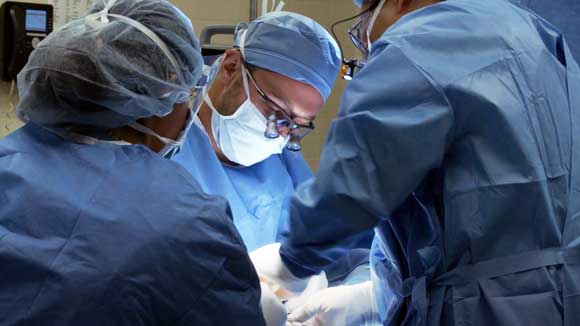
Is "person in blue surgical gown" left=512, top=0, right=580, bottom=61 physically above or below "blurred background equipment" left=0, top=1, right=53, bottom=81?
above

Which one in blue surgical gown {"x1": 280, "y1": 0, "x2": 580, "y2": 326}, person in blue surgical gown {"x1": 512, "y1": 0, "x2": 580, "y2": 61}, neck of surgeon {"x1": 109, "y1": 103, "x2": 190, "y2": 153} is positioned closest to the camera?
blue surgical gown {"x1": 280, "y1": 0, "x2": 580, "y2": 326}

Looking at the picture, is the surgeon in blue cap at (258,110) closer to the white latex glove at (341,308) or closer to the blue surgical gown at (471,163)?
the white latex glove at (341,308)

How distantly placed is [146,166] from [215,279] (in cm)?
23

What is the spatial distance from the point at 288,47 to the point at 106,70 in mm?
914

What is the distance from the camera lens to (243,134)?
2.02 metres

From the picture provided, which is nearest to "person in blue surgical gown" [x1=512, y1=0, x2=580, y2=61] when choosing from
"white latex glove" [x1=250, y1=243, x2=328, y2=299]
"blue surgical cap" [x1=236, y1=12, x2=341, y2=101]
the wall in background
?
"blue surgical cap" [x1=236, y1=12, x2=341, y2=101]

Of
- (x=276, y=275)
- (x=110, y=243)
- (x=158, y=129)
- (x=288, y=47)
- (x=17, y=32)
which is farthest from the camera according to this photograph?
(x=17, y=32)

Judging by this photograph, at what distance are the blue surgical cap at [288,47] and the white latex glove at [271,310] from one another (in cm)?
83

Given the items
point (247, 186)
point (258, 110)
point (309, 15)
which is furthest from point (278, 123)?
point (309, 15)

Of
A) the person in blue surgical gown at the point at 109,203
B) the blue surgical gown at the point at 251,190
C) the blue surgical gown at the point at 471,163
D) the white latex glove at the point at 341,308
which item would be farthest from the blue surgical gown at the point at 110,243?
the blue surgical gown at the point at 251,190

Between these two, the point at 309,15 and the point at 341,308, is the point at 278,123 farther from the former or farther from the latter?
the point at 309,15

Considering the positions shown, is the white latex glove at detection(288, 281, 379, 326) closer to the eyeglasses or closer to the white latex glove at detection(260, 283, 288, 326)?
the white latex glove at detection(260, 283, 288, 326)

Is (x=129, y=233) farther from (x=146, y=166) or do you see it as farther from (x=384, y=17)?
(x=384, y=17)

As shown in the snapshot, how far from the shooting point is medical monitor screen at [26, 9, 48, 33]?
248cm
